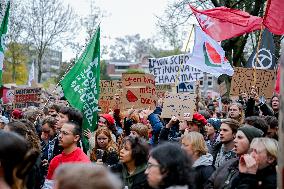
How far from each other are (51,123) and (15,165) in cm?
500

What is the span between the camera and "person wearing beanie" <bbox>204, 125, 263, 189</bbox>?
5582 millimetres

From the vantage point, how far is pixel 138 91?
1191 cm

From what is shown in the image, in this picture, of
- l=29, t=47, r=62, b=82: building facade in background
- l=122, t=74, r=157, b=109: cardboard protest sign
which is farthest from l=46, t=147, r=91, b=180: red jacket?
l=29, t=47, r=62, b=82: building facade in background

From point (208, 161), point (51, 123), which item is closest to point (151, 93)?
point (51, 123)

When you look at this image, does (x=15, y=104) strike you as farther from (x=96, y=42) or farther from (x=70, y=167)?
(x=70, y=167)

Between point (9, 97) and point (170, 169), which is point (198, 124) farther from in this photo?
point (9, 97)

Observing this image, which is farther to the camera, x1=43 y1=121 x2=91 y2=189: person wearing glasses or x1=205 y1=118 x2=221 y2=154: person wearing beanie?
x1=205 y1=118 x2=221 y2=154: person wearing beanie

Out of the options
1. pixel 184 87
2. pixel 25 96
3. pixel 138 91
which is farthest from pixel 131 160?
pixel 25 96

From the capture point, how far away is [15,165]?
145 inches

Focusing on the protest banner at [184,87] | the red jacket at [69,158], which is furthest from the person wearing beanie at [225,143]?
the protest banner at [184,87]

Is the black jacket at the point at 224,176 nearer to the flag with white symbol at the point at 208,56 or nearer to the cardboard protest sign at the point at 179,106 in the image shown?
the cardboard protest sign at the point at 179,106

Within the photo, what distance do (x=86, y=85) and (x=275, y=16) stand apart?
132 inches

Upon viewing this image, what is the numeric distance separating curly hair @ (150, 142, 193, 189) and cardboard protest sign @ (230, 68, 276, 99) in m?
7.04

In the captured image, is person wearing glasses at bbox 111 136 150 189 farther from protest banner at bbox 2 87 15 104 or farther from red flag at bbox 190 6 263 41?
protest banner at bbox 2 87 15 104
